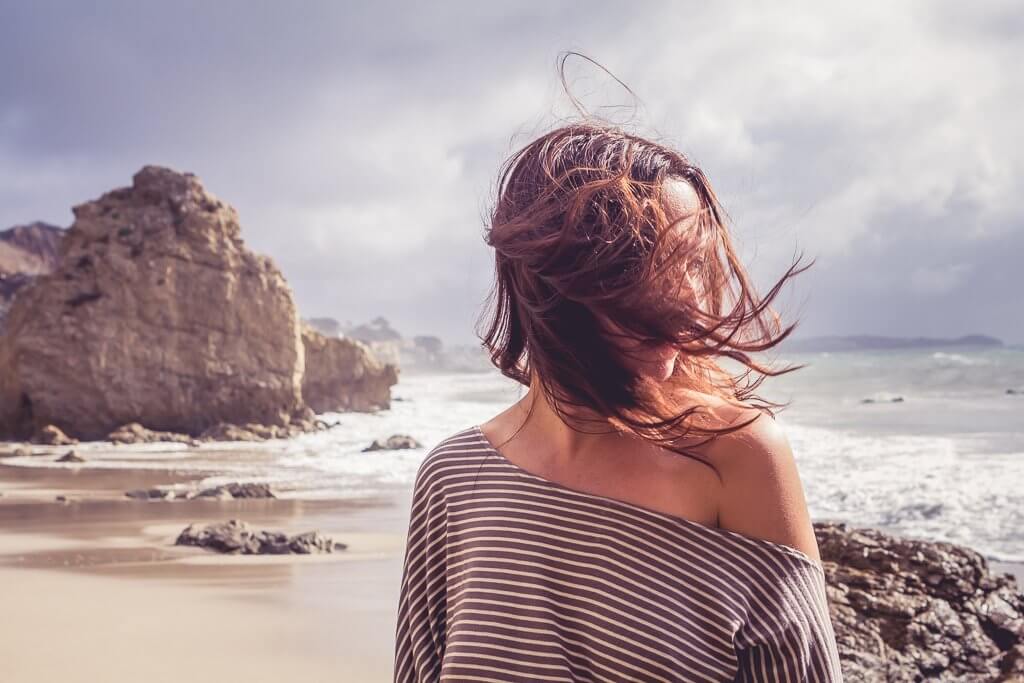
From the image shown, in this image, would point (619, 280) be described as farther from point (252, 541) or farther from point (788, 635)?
point (252, 541)

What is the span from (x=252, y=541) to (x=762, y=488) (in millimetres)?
6587

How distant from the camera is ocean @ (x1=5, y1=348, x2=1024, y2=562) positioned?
7.95 metres

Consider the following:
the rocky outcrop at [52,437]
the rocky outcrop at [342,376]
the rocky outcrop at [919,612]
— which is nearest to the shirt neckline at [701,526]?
the rocky outcrop at [919,612]

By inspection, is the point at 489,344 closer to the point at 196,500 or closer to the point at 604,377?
the point at 604,377

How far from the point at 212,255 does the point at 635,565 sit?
73.8 ft

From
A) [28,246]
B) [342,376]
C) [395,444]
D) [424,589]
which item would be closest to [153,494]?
[395,444]

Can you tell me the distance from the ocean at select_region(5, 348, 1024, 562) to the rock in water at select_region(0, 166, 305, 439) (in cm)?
217

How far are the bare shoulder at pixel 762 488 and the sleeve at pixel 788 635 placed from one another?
0.04 metres

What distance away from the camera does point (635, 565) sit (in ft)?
3.95

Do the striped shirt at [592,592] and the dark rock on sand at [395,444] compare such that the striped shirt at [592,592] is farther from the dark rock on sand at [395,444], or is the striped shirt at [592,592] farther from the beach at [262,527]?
the dark rock on sand at [395,444]

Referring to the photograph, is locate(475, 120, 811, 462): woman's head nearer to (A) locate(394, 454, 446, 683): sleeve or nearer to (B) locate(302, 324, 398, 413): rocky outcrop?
(A) locate(394, 454, 446, 683): sleeve

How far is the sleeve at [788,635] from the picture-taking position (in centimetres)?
113

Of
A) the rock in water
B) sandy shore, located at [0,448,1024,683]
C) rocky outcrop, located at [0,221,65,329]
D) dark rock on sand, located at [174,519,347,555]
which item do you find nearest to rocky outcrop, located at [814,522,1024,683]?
sandy shore, located at [0,448,1024,683]

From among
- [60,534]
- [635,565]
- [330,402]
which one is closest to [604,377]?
[635,565]
